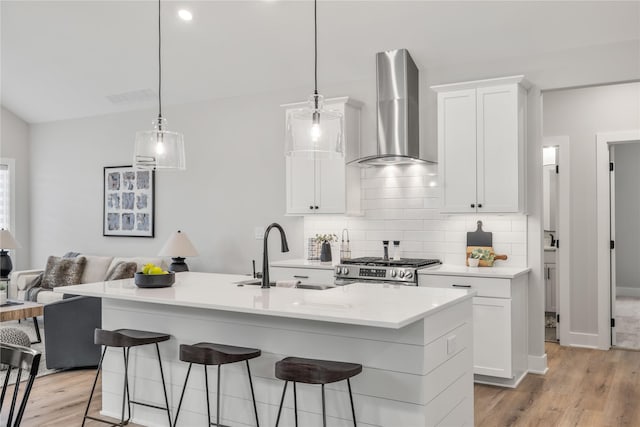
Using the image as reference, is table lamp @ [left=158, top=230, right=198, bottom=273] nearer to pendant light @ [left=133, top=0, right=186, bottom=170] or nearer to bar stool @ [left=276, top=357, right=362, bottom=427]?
pendant light @ [left=133, top=0, right=186, bottom=170]

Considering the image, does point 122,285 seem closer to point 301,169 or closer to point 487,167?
point 301,169

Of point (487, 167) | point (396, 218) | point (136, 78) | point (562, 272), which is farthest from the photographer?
point (136, 78)

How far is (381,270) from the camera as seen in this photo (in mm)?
4848

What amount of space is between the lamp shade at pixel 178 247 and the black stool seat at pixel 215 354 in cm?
341

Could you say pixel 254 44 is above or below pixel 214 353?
above

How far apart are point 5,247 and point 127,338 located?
15.7 feet

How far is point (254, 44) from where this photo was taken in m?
5.65

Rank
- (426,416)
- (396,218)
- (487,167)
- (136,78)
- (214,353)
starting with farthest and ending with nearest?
(136,78)
(396,218)
(487,167)
(214,353)
(426,416)

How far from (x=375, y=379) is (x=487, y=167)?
8.21 ft

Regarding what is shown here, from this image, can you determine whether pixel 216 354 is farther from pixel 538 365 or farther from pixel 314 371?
pixel 538 365

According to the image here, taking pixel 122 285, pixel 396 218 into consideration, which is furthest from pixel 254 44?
pixel 122 285

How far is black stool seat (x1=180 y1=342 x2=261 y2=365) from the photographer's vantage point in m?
2.97

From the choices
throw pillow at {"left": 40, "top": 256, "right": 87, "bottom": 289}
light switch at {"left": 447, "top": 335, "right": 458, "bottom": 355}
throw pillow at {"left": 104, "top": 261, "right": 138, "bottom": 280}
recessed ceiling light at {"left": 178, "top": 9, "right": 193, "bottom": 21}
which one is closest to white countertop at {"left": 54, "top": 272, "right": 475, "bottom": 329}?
light switch at {"left": 447, "top": 335, "right": 458, "bottom": 355}

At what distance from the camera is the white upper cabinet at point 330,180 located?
5430mm
